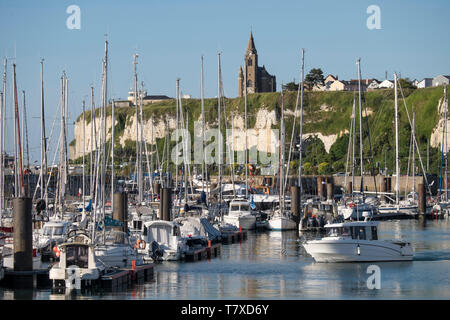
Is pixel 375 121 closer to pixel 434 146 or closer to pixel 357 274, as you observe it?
pixel 434 146

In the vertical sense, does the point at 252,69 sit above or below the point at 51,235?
above

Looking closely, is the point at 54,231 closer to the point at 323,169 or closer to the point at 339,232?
the point at 339,232

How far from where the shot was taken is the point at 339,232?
39.2 m

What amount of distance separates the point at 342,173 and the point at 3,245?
8611 centimetres

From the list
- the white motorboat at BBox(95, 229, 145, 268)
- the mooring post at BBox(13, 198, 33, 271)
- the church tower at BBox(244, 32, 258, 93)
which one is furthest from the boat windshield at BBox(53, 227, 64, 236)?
the church tower at BBox(244, 32, 258, 93)

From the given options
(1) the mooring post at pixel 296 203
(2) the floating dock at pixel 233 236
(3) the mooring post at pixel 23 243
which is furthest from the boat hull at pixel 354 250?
(1) the mooring post at pixel 296 203

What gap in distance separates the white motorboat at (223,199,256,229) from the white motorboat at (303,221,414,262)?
66.8 ft

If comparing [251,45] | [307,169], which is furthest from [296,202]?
[251,45]

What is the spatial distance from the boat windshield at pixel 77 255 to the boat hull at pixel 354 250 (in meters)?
12.1

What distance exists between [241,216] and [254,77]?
130 metres

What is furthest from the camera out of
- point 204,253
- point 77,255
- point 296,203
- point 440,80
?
point 440,80

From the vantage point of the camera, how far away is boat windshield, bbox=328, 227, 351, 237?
3903cm

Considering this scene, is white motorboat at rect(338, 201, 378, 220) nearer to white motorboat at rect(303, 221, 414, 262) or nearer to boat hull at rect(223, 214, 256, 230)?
boat hull at rect(223, 214, 256, 230)
